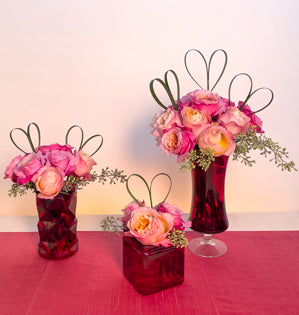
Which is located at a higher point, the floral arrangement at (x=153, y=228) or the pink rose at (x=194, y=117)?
the pink rose at (x=194, y=117)

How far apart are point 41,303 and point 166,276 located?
29 centimetres

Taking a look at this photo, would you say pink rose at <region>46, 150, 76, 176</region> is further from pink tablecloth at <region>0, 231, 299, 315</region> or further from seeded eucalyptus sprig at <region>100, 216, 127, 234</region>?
pink tablecloth at <region>0, 231, 299, 315</region>

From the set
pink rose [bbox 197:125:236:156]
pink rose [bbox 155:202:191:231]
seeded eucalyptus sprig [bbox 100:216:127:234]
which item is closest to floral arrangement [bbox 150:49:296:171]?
pink rose [bbox 197:125:236:156]

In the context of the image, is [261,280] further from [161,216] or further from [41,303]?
[41,303]

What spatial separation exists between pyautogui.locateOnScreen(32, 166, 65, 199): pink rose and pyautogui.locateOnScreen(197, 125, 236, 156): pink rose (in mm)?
362

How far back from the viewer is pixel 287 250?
1037mm

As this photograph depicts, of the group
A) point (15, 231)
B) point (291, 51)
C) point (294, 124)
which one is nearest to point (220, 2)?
point (291, 51)

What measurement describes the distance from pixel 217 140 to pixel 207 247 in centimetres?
36

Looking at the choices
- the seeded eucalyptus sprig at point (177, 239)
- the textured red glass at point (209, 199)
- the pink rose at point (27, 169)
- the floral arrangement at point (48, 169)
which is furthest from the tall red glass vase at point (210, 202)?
the pink rose at point (27, 169)

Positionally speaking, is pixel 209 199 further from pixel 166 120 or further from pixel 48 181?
pixel 48 181

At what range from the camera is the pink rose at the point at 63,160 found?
89cm

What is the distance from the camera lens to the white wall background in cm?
127

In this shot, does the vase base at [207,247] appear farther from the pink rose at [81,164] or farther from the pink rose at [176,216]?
the pink rose at [81,164]

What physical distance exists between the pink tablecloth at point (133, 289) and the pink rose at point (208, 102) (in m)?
0.41
